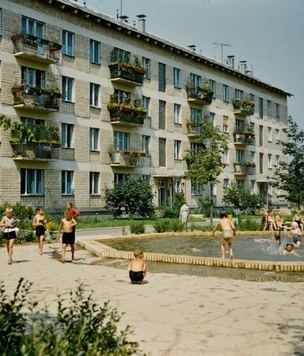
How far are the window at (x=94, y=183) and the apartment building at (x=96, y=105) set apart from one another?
8 centimetres

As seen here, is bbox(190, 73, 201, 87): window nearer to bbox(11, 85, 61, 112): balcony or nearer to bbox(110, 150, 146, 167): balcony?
bbox(110, 150, 146, 167): balcony

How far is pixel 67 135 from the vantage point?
34.7 meters

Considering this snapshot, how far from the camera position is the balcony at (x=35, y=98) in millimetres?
30484

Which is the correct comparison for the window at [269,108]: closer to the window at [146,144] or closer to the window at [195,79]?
the window at [195,79]

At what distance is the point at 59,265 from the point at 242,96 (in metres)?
44.0

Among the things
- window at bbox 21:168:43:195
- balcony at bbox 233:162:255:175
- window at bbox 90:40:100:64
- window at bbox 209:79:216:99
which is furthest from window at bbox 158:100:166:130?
window at bbox 21:168:43:195

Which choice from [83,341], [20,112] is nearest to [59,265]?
[83,341]

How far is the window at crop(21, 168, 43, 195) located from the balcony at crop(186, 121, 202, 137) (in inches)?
688

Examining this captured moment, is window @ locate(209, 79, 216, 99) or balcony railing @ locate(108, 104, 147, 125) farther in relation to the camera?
window @ locate(209, 79, 216, 99)

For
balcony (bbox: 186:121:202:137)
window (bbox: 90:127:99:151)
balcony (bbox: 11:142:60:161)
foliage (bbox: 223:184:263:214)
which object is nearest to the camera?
balcony (bbox: 11:142:60:161)

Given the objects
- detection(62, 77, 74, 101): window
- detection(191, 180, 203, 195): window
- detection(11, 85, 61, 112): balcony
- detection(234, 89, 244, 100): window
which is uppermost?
detection(234, 89, 244, 100): window

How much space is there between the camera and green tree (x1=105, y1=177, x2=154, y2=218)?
3597 centimetres

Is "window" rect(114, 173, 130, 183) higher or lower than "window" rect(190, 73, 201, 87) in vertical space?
lower

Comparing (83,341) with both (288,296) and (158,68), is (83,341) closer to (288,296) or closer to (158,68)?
(288,296)
